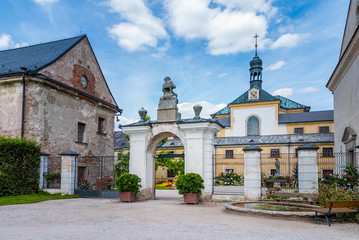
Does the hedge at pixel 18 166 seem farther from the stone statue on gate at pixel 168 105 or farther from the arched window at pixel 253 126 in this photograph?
the arched window at pixel 253 126

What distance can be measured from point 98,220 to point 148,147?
5.76 m

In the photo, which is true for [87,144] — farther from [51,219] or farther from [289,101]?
[289,101]

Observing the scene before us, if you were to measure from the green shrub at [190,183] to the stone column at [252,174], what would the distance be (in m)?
1.78

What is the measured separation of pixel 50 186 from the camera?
16094mm

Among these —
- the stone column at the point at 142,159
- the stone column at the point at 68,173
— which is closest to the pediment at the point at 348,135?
the stone column at the point at 142,159

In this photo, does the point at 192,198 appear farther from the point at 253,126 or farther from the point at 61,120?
the point at 253,126

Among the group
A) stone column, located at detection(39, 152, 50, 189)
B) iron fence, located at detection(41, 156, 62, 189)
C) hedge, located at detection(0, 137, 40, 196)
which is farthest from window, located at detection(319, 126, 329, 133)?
hedge, located at detection(0, 137, 40, 196)

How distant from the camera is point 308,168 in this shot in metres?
11.2

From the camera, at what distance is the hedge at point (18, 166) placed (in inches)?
546

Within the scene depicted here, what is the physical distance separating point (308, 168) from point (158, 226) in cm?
661

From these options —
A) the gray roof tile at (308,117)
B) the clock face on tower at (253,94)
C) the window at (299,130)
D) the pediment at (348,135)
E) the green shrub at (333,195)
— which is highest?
the clock face on tower at (253,94)

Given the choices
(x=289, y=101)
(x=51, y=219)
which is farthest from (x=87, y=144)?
(x=289, y=101)

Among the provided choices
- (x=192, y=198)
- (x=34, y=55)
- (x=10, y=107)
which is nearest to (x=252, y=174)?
(x=192, y=198)

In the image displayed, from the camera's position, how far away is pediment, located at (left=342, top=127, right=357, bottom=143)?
12774 millimetres
